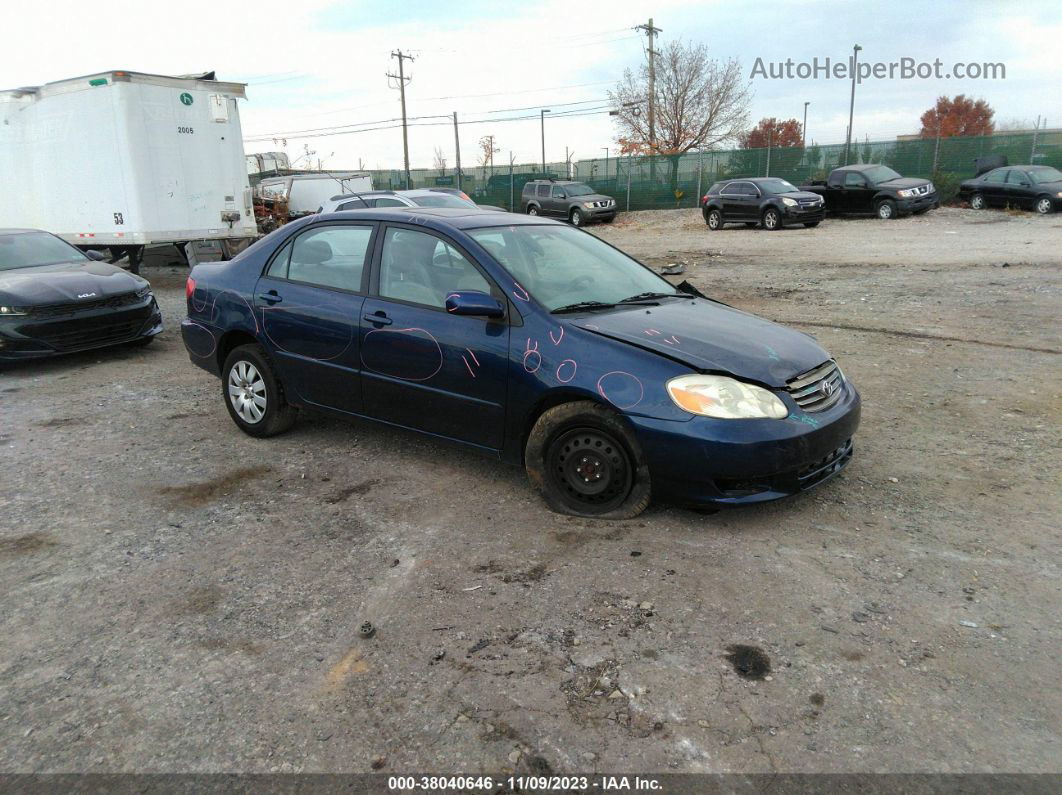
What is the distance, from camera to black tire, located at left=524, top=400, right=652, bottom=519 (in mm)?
3891

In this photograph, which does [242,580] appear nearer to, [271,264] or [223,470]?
[223,470]

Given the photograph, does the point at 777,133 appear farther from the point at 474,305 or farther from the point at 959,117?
the point at 474,305

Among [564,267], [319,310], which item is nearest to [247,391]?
[319,310]

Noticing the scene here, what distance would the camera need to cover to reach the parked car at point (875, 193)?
23344 mm

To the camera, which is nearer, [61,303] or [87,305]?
[61,303]

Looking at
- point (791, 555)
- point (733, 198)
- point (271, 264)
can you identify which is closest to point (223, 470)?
point (271, 264)

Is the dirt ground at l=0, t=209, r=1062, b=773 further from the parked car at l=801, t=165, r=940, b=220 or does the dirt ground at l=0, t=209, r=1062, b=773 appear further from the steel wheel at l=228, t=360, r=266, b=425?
the parked car at l=801, t=165, r=940, b=220

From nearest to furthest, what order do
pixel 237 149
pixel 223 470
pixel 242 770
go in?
pixel 242 770 → pixel 223 470 → pixel 237 149

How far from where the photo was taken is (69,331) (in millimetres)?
8031

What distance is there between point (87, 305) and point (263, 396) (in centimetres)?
405

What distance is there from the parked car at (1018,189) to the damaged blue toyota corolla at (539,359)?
2257 centimetres

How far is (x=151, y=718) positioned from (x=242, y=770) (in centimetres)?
48

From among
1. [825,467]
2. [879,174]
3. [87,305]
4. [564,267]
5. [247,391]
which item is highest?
[879,174]

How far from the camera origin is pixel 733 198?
23.4m
